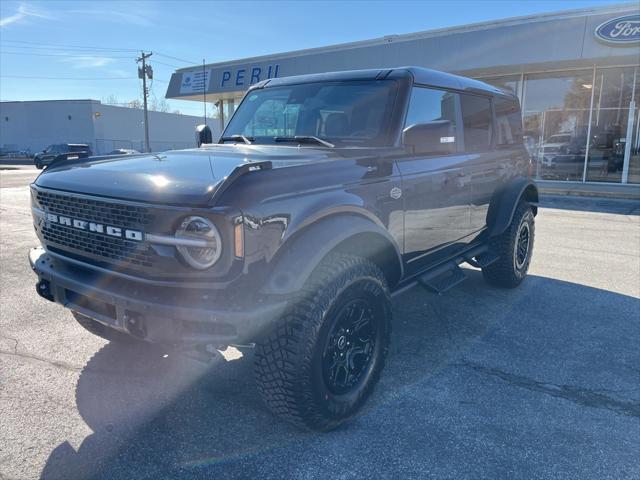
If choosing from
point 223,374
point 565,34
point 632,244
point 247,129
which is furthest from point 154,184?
point 565,34

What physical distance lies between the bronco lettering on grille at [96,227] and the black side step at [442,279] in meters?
2.15

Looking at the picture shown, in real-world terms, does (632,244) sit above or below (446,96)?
below

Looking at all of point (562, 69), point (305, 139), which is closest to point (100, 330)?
point (305, 139)

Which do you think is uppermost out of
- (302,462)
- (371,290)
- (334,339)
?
(371,290)

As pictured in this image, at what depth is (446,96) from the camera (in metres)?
4.00

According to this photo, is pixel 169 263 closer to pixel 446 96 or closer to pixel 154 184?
pixel 154 184

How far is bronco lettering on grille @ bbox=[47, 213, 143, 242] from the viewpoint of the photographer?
2.33 metres

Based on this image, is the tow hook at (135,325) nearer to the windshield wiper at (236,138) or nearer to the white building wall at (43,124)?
the windshield wiper at (236,138)

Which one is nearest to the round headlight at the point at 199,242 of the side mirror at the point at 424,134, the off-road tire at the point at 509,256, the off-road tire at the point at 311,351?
the off-road tire at the point at 311,351

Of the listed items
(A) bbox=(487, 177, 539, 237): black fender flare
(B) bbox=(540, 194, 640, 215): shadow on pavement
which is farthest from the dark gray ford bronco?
(B) bbox=(540, 194, 640, 215): shadow on pavement

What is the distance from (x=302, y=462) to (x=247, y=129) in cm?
266

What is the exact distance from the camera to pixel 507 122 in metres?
5.21

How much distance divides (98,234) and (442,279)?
273cm

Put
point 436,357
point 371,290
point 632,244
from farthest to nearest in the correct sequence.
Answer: point 632,244 → point 436,357 → point 371,290
